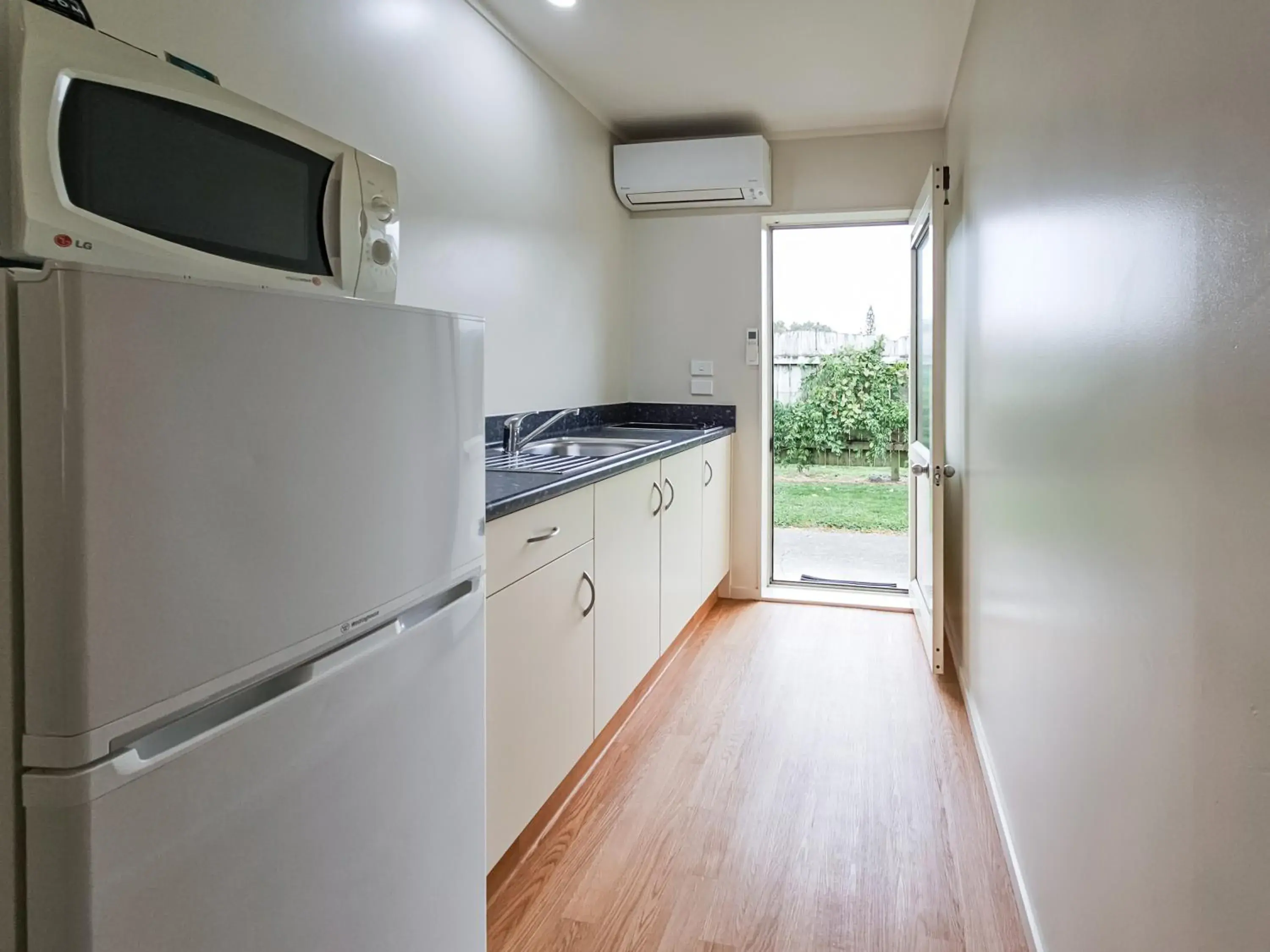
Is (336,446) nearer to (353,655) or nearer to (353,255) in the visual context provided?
(353,655)

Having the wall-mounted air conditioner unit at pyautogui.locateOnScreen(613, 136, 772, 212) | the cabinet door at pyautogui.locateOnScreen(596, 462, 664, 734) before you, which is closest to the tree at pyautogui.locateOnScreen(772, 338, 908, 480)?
the wall-mounted air conditioner unit at pyautogui.locateOnScreen(613, 136, 772, 212)

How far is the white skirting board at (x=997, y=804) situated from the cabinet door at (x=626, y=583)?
107 centimetres

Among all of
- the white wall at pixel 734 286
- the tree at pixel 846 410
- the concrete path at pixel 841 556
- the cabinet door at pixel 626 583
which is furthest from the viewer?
the concrete path at pixel 841 556

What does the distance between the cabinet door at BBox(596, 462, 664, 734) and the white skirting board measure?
1072mm

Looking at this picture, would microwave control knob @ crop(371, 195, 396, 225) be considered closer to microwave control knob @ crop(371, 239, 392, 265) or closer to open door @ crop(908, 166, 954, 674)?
microwave control knob @ crop(371, 239, 392, 265)

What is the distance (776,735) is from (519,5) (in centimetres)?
252

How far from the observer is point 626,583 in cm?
265

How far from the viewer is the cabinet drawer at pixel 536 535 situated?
169 cm

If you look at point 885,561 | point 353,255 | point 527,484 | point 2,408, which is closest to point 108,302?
point 2,408

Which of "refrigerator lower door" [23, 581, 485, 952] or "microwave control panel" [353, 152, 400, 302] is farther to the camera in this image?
"microwave control panel" [353, 152, 400, 302]

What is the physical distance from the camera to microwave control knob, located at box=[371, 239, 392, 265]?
4.63ft

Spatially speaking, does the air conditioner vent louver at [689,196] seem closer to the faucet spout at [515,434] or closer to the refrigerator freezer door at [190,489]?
the faucet spout at [515,434]

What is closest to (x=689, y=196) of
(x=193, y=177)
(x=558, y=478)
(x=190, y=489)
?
(x=558, y=478)

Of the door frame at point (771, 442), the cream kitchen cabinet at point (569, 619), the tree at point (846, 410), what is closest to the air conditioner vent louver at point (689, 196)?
→ the door frame at point (771, 442)
